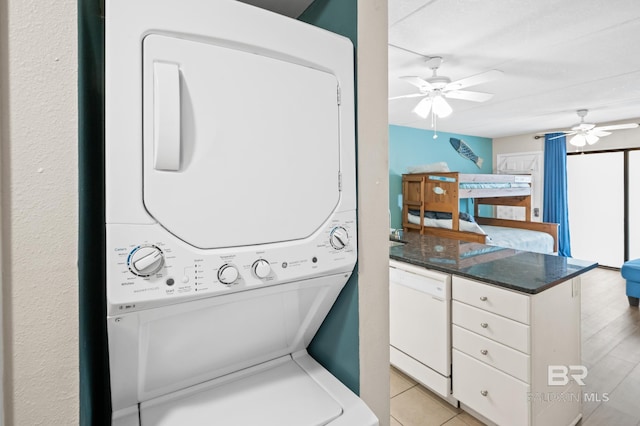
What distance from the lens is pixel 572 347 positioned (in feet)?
6.39

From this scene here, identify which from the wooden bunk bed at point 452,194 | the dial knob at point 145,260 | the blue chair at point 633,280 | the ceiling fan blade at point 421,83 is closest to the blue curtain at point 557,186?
the wooden bunk bed at point 452,194

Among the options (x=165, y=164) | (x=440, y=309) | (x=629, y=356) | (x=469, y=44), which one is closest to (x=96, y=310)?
(x=165, y=164)

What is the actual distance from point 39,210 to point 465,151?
266 inches

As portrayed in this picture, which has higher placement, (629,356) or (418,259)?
(418,259)

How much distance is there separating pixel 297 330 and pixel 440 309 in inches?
55.6

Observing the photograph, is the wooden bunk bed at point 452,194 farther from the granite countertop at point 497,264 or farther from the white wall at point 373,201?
the white wall at point 373,201

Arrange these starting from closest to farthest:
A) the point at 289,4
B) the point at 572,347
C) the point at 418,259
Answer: the point at 289,4, the point at 572,347, the point at 418,259

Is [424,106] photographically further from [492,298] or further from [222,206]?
[222,206]

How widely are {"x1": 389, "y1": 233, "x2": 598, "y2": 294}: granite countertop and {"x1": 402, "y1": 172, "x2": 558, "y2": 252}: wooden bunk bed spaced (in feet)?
4.98

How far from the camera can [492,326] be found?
183cm

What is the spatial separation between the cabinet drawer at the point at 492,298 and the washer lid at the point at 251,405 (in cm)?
129

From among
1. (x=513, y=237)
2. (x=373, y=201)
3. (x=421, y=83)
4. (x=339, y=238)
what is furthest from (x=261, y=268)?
(x=513, y=237)

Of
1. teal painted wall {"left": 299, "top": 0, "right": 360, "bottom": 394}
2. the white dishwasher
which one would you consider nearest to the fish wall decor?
the white dishwasher

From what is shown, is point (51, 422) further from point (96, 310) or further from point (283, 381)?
point (283, 381)
